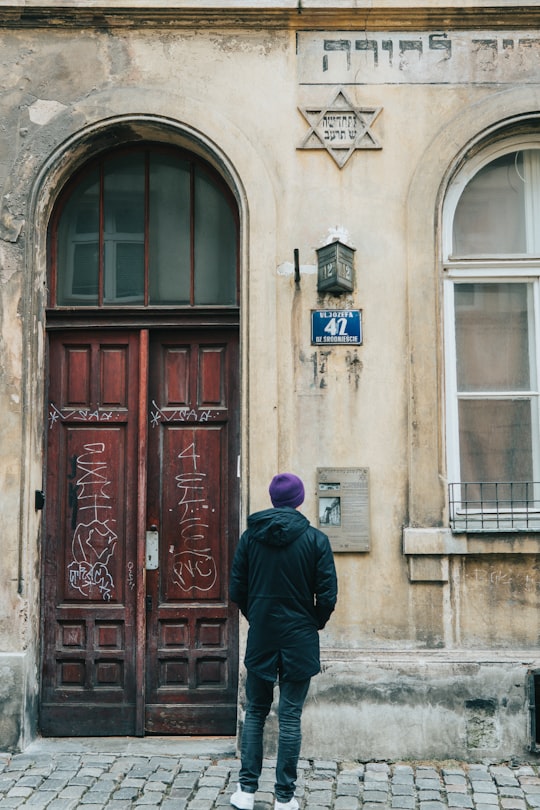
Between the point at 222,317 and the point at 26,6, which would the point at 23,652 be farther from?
the point at 26,6

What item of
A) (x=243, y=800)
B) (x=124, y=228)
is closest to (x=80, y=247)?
(x=124, y=228)

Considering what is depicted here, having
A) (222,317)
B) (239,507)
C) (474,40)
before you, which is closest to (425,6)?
(474,40)

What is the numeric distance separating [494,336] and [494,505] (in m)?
1.21

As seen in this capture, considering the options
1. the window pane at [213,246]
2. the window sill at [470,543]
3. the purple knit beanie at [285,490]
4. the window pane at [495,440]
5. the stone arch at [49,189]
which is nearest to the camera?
the purple knit beanie at [285,490]

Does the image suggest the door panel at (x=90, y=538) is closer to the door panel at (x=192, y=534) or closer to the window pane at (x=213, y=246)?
the door panel at (x=192, y=534)

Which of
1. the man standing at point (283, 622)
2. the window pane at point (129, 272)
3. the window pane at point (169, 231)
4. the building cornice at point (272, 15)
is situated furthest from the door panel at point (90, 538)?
the building cornice at point (272, 15)

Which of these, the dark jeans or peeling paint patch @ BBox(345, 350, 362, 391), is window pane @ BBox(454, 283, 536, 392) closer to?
peeling paint patch @ BBox(345, 350, 362, 391)

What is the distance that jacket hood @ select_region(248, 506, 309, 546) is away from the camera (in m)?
4.57

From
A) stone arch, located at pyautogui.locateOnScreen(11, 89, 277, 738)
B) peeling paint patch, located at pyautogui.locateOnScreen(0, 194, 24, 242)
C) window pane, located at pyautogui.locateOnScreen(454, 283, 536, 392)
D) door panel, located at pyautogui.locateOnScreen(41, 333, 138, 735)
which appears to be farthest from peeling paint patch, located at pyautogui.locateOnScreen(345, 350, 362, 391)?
peeling paint patch, located at pyautogui.locateOnScreen(0, 194, 24, 242)

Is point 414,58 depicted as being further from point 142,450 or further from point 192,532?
point 192,532

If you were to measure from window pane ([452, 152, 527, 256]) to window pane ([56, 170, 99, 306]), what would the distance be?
8.73 feet

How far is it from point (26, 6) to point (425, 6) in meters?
2.80

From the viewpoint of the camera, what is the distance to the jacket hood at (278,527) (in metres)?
4.57

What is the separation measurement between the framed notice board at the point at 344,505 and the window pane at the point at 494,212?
Result: 6.02 ft
